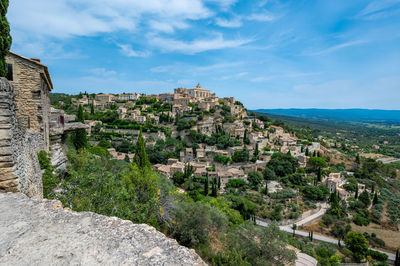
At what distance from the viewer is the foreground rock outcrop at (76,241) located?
7.70ft

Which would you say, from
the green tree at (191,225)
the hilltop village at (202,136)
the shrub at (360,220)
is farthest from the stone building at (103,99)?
the shrub at (360,220)

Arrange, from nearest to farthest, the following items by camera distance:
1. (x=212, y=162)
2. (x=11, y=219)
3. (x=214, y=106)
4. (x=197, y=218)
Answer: (x=11, y=219) → (x=197, y=218) → (x=212, y=162) → (x=214, y=106)

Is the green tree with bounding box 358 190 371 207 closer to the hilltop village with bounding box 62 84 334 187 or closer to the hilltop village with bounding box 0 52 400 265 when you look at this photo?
the hilltop village with bounding box 0 52 400 265

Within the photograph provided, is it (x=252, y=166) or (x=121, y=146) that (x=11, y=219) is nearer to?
(x=252, y=166)

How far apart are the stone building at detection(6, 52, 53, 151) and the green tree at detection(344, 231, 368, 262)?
2851cm

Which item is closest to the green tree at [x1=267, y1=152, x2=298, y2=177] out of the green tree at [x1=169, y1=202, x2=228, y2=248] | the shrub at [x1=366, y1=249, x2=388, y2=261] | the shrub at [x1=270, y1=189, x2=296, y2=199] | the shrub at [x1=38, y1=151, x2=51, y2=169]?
the shrub at [x1=270, y1=189, x2=296, y2=199]

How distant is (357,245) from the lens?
2108 centimetres

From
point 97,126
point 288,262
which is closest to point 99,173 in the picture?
point 288,262

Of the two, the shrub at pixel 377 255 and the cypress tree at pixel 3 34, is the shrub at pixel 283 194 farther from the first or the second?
the cypress tree at pixel 3 34

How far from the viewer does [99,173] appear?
22.9ft

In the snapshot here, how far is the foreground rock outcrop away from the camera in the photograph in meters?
2.35

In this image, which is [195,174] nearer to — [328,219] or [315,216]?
[315,216]

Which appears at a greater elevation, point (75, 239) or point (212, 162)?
point (75, 239)

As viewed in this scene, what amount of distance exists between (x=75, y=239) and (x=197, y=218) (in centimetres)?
778
